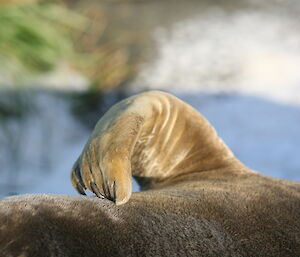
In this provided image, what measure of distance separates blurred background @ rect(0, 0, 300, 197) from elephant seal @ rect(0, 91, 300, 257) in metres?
1.22

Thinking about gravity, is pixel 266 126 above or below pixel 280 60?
below

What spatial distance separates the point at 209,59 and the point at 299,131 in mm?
883

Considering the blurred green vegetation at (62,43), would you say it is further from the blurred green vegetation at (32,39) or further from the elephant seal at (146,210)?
the elephant seal at (146,210)

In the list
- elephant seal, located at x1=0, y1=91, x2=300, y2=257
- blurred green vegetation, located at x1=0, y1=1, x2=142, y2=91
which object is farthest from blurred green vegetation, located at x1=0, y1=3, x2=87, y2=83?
elephant seal, located at x1=0, y1=91, x2=300, y2=257

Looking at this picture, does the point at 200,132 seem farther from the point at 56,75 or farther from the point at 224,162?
the point at 56,75

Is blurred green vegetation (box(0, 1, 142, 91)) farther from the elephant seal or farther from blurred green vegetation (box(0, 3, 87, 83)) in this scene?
the elephant seal

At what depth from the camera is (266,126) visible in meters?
3.52

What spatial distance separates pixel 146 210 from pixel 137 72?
283cm

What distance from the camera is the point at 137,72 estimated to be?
3.77 m

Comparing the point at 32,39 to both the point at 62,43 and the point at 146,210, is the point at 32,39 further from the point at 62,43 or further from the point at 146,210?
the point at 146,210

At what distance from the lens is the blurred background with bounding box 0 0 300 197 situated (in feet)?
10.0

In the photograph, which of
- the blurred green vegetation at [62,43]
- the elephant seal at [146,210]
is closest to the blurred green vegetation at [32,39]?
the blurred green vegetation at [62,43]

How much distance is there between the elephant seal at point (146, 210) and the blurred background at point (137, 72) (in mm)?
1224

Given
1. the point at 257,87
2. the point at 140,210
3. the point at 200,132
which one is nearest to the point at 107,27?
the point at 257,87
